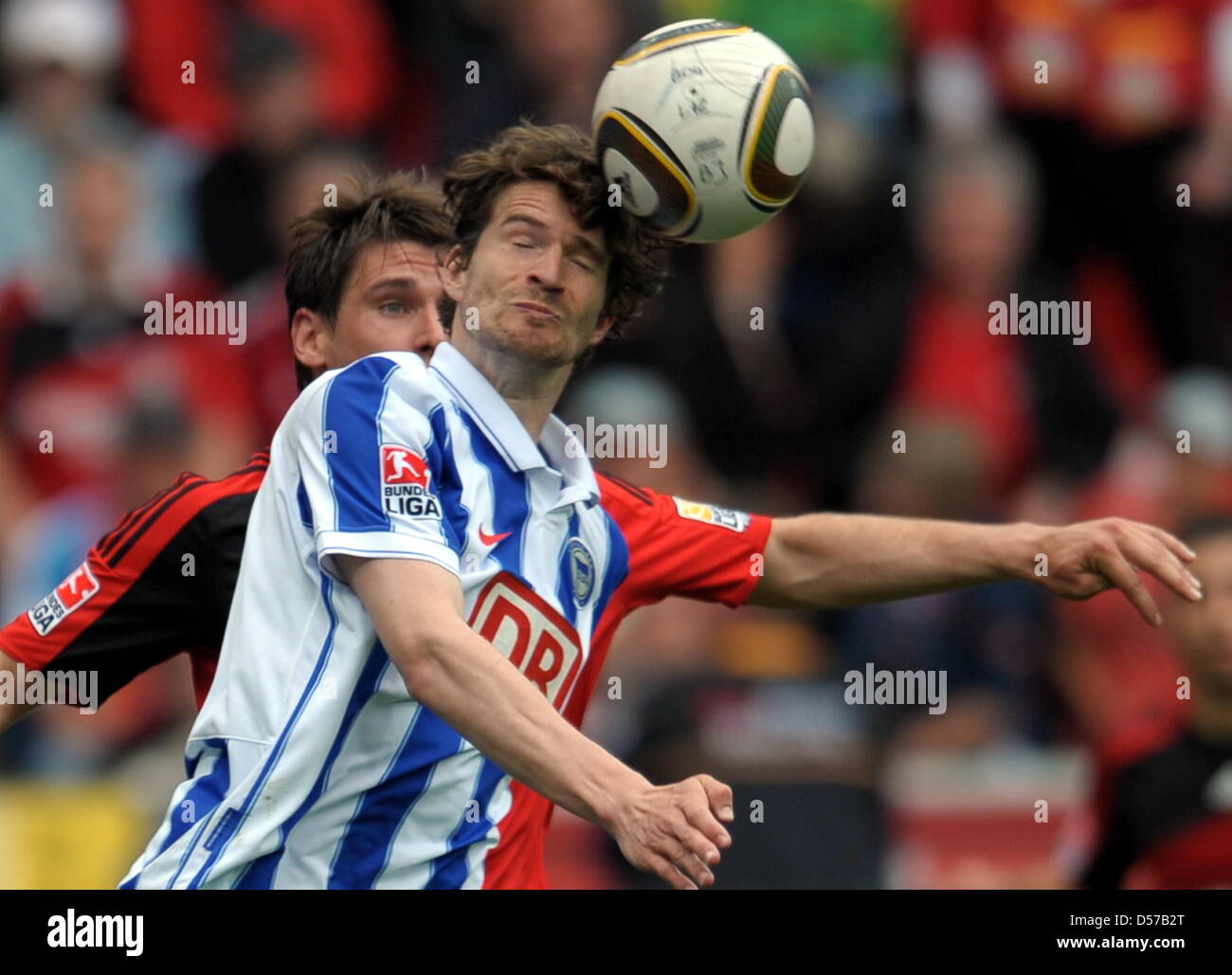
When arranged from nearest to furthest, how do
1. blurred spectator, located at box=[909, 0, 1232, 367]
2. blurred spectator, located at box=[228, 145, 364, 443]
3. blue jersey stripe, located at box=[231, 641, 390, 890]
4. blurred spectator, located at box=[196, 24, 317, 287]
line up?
blue jersey stripe, located at box=[231, 641, 390, 890], blurred spectator, located at box=[228, 145, 364, 443], blurred spectator, located at box=[196, 24, 317, 287], blurred spectator, located at box=[909, 0, 1232, 367]

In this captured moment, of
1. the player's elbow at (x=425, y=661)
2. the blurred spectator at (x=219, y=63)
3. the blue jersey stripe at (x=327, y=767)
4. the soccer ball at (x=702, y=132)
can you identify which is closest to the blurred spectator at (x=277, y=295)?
the blurred spectator at (x=219, y=63)

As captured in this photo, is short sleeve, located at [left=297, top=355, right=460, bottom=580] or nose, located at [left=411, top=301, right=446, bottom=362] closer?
short sleeve, located at [left=297, top=355, right=460, bottom=580]

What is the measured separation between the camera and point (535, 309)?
482cm

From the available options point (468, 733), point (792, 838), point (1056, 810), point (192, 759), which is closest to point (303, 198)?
point (792, 838)

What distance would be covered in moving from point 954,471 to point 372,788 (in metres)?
5.32

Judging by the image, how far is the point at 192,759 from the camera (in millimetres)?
4727

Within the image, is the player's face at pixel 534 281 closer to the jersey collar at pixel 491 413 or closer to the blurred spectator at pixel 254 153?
the jersey collar at pixel 491 413

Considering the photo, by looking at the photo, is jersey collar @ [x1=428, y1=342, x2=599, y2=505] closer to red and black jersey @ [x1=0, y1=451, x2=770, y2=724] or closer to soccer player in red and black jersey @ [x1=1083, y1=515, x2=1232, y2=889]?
red and black jersey @ [x1=0, y1=451, x2=770, y2=724]

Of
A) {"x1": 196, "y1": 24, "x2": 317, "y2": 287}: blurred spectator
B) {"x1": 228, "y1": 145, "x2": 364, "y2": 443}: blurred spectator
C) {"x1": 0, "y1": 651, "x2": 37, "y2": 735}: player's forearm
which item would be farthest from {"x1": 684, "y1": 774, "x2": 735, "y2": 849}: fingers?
{"x1": 196, "y1": 24, "x2": 317, "y2": 287}: blurred spectator

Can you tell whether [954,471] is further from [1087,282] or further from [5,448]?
[5,448]

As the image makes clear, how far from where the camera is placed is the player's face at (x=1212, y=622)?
7.07m

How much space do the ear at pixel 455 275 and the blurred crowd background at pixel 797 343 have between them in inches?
135

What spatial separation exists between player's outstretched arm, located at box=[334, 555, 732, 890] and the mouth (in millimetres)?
829

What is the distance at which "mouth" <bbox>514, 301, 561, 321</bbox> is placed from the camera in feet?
15.8
